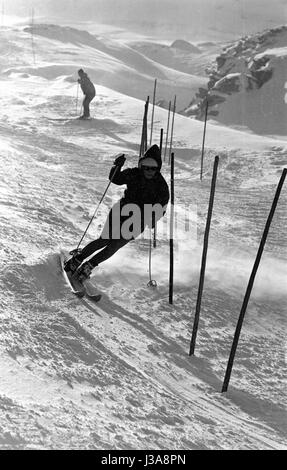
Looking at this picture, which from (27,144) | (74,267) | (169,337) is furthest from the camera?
(27,144)

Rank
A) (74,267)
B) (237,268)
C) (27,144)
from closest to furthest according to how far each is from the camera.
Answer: (74,267) < (237,268) < (27,144)

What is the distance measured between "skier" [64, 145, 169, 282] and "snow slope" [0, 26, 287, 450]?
1.02ft

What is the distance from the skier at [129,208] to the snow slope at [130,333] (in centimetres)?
31

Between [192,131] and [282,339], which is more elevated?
[192,131]

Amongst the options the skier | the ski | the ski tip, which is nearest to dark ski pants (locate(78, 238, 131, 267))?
the skier

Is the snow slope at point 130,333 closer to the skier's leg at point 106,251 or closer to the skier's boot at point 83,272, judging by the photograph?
the skier's boot at point 83,272

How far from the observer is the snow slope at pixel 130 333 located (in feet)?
11.5

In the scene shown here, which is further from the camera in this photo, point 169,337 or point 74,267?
point 74,267

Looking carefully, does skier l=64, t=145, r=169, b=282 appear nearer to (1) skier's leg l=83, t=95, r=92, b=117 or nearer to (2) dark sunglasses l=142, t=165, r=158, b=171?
(2) dark sunglasses l=142, t=165, r=158, b=171

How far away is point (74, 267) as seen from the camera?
5805 millimetres

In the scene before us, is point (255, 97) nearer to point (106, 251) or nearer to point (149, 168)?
point (149, 168)
